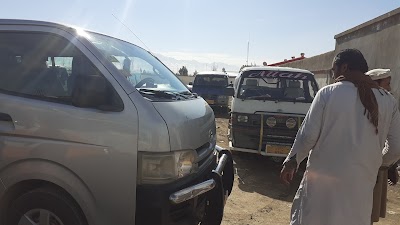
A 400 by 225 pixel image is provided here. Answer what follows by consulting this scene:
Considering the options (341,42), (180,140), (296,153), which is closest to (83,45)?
(180,140)

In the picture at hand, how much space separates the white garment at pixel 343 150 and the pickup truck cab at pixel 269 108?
11.3 ft

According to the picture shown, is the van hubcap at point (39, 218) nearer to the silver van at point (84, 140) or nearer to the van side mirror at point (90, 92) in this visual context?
the silver van at point (84, 140)

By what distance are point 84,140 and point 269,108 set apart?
14.8 ft

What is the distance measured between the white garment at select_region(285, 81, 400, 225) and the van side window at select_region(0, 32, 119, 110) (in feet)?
5.70

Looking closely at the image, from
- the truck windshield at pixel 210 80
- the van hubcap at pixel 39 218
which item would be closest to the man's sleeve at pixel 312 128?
the van hubcap at pixel 39 218

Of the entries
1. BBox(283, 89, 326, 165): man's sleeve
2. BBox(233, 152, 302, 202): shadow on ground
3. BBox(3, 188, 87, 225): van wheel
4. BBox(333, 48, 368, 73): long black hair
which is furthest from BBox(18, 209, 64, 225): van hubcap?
BBox(233, 152, 302, 202): shadow on ground

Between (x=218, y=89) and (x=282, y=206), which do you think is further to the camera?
→ (x=218, y=89)

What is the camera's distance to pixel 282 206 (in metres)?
5.03

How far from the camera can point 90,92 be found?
2.50 meters

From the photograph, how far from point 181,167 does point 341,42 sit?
1288 centimetres

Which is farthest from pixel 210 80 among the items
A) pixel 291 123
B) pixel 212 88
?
pixel 291 123

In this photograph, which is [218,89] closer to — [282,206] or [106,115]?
[282,206]

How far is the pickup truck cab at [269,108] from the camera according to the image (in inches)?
244

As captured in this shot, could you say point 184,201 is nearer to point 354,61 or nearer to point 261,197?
point 354,61
